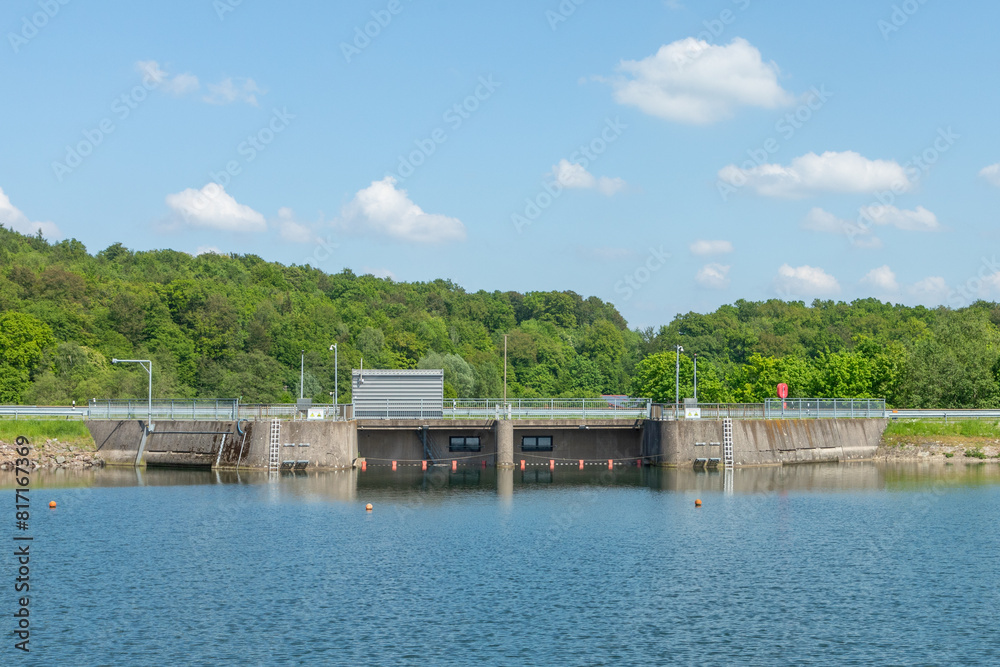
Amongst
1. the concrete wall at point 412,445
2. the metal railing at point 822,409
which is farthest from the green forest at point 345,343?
the concrete wall at point 412,445

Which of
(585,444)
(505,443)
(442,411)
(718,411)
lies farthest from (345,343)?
(718,411)

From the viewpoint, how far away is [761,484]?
59000 mm

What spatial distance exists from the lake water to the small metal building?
11.2 metres

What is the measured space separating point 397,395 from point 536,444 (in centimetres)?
1125

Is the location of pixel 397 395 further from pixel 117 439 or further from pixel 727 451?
pixel 727 451

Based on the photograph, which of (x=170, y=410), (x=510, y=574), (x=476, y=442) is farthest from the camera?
(x=476, y=442)

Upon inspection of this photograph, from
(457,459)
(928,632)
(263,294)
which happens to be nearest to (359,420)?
(457,459)

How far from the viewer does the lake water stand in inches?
1105

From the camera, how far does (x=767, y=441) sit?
2657 inches

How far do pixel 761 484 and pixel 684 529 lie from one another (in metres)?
16.0

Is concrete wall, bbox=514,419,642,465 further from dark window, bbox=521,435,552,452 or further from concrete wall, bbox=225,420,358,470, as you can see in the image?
concrete wall, bbox=225,420,358,470

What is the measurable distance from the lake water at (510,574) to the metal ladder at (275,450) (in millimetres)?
6126

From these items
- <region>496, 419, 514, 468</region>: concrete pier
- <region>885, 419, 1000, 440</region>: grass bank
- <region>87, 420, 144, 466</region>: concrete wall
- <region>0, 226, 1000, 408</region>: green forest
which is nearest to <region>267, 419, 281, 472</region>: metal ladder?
<region>87, 420, 144, 466</region>: concrete wall

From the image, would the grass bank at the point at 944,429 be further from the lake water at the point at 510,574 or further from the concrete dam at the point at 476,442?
the lake water at the point at 510,574
